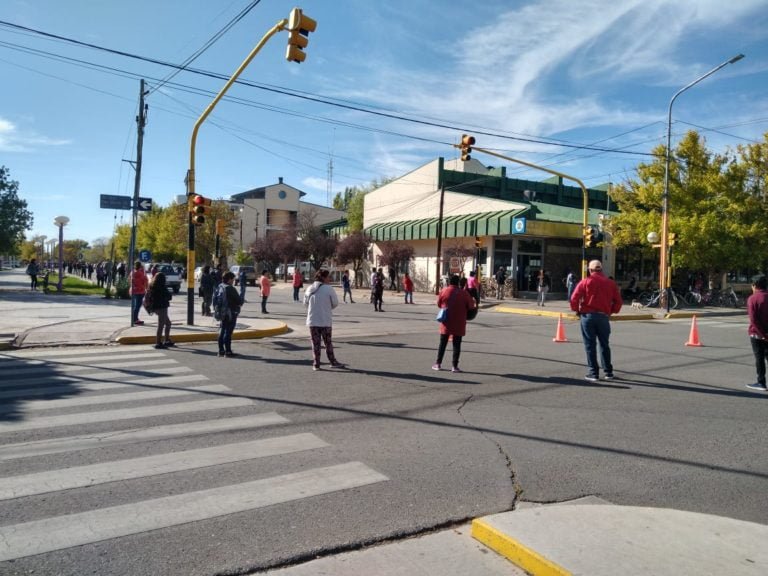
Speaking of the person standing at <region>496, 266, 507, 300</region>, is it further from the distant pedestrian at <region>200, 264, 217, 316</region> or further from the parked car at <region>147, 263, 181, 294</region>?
the parked car at <region>147, 263, 181, 294</region>

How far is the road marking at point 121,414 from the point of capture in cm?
614

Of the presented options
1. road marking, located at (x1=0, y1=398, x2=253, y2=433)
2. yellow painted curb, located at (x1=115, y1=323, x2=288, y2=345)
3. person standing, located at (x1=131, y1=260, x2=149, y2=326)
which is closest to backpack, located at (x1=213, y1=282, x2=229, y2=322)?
yellow painted curb, located at (x1=115, y1=323, x2=288, y2=345)

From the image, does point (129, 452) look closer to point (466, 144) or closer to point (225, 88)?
point (225, 88)

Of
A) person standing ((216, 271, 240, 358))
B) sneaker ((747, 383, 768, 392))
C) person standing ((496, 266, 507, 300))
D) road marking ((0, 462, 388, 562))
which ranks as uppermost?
person standing ((496, 266, 507, 300))

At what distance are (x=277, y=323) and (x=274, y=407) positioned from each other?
10.0m

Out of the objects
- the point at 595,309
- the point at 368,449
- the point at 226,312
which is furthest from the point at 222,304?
the point at 595,309

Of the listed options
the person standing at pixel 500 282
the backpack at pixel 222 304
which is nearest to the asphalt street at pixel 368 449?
the backpack at pixel 222 304

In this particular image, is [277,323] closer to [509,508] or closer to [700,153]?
[509,508]

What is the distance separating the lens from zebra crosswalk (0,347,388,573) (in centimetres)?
388

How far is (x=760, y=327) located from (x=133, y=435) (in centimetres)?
883

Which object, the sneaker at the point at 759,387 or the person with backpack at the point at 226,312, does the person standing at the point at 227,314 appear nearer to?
the person with backpack at the point at 226,312

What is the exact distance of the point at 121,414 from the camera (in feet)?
21.7

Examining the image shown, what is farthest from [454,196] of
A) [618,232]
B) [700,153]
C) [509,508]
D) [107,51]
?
[509,508]

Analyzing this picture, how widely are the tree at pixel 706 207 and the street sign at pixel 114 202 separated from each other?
25045 millimetres
